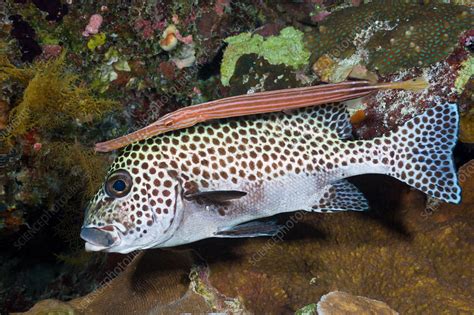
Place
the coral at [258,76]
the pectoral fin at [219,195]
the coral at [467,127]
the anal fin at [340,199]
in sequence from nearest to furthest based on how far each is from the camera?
1. the pectoral fin at [219,195]
2. the anal fin at [340,199]
3. the coral at [467,127]
4. the coral at [258,76]

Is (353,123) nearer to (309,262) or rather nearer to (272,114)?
(272,114)

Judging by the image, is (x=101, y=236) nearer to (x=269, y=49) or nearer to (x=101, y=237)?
(x=101, y=237)

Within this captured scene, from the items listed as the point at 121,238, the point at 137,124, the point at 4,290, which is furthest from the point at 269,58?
the point at 4,290

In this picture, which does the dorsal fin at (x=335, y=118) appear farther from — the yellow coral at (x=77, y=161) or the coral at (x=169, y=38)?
the yellow coral at (x=77, y=161)

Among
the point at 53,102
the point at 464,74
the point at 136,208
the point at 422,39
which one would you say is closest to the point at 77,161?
the point at 53,102

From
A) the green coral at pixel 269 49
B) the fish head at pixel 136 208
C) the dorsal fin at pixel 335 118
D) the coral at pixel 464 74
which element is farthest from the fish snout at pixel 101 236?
the coral at pixel 464 74

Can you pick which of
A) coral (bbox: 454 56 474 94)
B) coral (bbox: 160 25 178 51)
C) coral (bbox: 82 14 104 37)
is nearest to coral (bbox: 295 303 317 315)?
coral (bbox: 454 56 474 94)
